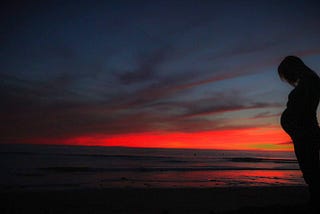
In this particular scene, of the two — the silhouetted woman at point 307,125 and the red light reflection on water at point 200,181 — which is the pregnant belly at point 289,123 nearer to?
the silhouetted woman at point 307,125

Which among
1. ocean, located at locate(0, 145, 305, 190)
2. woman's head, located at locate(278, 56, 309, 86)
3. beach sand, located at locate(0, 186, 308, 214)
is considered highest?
woman's head, located at locate(278, 56, 309, 86)

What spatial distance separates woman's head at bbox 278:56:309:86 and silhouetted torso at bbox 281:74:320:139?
17cm

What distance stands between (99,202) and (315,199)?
22.2 feet

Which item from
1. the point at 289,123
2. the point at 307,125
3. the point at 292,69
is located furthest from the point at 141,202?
the point at 292,69

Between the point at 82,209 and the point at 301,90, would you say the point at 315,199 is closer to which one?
the point at 301,90

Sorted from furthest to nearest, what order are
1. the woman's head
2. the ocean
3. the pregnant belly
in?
1. the ocean
2. the woman's head
3. the pregnant belly

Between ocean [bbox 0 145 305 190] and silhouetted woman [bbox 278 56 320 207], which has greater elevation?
silhouetted woman [bbox 278 56 320 207]

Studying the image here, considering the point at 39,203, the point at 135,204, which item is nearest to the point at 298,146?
the point at 135,204

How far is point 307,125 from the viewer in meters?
2.93

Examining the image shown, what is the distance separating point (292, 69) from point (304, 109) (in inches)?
23.2

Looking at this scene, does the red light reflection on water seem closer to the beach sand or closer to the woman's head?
the beach sand

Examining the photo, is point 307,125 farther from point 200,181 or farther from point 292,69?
point 200,181

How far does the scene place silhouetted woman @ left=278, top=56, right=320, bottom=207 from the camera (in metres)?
2.88

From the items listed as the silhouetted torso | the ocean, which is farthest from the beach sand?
the silhouetted torso
